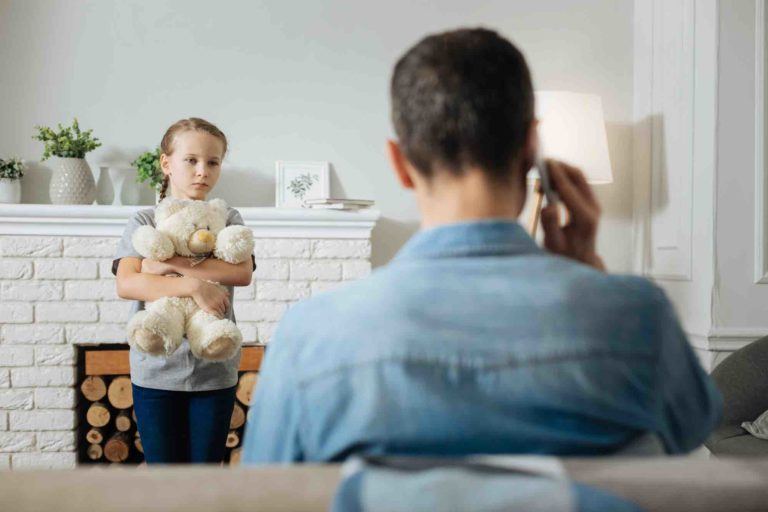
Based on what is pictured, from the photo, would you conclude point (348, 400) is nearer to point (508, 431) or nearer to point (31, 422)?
point (508, 431)

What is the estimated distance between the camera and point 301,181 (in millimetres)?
3252

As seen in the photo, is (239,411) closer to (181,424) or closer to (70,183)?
(70,183)

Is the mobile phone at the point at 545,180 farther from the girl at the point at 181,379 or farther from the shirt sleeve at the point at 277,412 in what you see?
the girl at the point at 181,379

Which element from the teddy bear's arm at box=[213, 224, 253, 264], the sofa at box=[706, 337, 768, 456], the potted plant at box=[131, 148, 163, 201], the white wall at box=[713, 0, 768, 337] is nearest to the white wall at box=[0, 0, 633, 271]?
the potted plant at box=[131, 148, 163, 201]

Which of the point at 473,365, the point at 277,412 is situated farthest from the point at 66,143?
the point at 473,365

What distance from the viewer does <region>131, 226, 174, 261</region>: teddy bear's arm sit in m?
1.75

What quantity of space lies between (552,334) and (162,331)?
4.13 ft

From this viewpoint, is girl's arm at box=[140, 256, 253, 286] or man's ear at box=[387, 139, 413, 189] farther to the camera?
girl's arm at box=[140, 256, 253, 286]

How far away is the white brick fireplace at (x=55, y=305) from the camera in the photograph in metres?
2.91

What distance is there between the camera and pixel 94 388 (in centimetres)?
300

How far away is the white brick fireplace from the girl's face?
0.97 m

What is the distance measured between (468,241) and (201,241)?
3.98 feet

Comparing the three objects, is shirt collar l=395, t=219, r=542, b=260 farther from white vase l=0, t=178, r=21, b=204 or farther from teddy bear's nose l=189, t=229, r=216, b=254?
white vase l=0, t=178, r=21, b=204

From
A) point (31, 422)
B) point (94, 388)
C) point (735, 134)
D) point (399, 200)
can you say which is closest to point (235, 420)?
point (94, 388)
